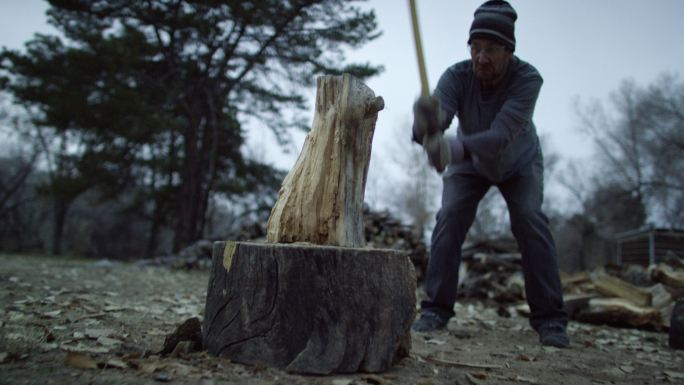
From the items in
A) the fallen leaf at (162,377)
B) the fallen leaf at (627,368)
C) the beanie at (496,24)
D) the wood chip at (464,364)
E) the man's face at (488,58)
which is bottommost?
the fallen leaf at (627,368)

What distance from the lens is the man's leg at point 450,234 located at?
296 centimetres

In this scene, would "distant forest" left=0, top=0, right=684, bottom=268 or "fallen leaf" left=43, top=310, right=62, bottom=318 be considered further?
"distant forest" left=0, top=0, right=684, bottom=268

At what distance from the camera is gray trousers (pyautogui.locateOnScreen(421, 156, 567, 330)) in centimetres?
288

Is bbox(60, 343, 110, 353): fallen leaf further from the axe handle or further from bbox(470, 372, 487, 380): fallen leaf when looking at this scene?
the axe handle

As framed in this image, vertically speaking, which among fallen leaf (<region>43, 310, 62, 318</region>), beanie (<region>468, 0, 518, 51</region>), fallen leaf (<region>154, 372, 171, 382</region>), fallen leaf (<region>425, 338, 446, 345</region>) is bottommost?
fallen leaf (<region>425, 338, 446, 345</region>)

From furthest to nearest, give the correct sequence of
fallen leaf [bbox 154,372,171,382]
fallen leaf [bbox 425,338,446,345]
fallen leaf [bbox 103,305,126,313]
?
fallen leaf [bbox 103,305,126,313]
fallen leaf [bbox 425,338,446,345]
fallen leaf [bbox 154,372,171,382]

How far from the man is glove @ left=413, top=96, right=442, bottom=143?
1.98 ft

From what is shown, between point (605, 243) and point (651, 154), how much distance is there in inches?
224

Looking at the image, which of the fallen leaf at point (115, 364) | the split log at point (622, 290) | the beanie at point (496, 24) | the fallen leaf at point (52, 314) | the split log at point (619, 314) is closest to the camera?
the fallen leaf at point (115, 364)

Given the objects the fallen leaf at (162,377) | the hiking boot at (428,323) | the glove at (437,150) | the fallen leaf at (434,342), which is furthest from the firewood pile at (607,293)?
the fallen leaf at (162,377)

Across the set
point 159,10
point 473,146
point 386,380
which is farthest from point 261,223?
point 386,380

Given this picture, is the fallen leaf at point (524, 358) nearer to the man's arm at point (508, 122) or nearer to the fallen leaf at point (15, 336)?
the man's arm at point (508, 122)

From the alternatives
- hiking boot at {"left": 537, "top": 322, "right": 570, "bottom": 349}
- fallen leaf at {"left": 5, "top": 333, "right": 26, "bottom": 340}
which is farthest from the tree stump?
hiking boot at {"left": 537, "top": 322, "right": 570, "bottom": 349}

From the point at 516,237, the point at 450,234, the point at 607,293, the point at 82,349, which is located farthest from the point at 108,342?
the point at 607,293
